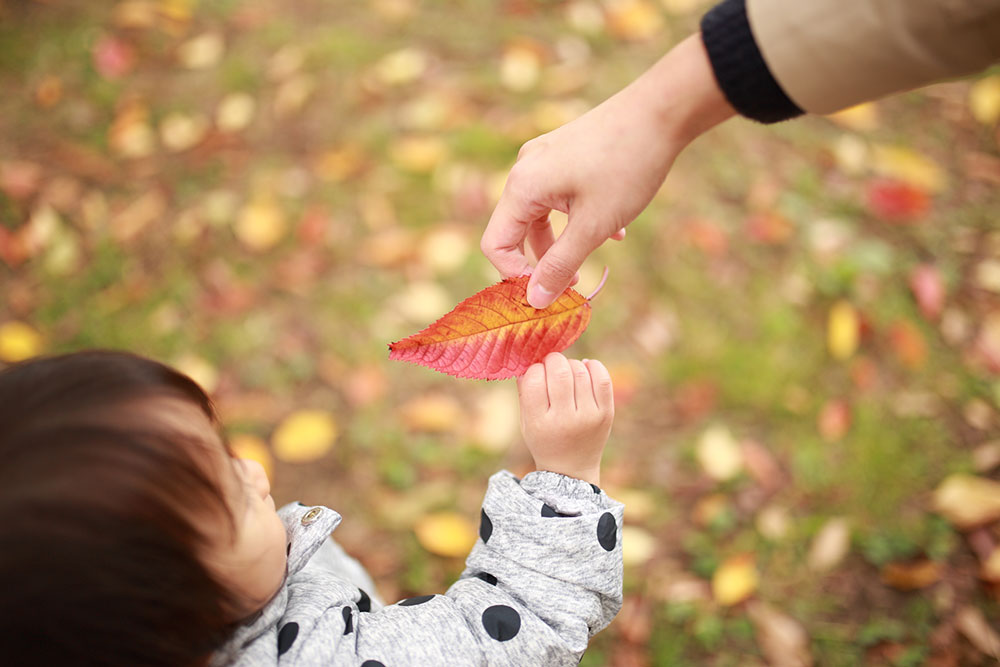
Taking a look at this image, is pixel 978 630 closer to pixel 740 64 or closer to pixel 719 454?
pixel 719 454

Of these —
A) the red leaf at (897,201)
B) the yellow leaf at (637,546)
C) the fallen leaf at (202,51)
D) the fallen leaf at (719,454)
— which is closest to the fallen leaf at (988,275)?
the red leaf at (897,201)

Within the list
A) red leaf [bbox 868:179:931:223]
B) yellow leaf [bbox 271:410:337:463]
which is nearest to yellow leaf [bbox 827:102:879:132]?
red leaf [bbox 868:179:931:223]

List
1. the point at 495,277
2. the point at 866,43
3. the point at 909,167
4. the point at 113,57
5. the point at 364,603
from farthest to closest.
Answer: the point at 113,57 → the point at 909,167 → the point at 495,277 → the point at 364,603 → the point at 866,43

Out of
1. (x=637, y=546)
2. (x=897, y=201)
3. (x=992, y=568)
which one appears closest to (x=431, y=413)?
(x=637, y=546)

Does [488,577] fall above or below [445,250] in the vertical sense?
above

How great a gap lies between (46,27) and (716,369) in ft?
9.12

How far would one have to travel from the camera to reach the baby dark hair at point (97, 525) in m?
0.67

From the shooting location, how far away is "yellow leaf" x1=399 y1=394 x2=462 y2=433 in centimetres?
185

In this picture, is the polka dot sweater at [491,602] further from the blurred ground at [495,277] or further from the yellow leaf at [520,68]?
the yellow leaf at [520,68]

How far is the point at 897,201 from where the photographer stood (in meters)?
2.07

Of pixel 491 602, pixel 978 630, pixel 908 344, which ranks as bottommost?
pixel 978 630

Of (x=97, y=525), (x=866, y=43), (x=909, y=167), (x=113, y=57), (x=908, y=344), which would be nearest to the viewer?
(x=97, y=525)

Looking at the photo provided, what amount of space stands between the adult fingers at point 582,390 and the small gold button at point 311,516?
418 mm

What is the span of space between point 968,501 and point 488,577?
1.39 metres
